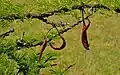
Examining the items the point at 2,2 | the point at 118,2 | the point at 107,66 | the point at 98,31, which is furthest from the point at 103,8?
the point at 98,31

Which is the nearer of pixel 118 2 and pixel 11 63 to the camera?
pixel 118 2

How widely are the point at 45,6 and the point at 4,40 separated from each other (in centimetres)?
15

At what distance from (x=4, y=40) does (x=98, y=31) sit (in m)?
4.58

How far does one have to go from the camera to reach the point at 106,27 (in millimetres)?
5500

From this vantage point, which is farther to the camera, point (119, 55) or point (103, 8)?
point (119, 55)

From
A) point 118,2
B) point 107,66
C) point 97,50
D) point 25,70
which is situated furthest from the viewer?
point 97,50

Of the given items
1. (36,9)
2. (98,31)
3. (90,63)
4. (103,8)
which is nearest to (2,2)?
(36,9)

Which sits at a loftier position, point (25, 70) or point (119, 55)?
point (25, 70)

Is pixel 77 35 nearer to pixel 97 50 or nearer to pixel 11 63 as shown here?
pixel 97 50

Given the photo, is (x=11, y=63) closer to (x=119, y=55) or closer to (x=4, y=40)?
(x=4, y=40)

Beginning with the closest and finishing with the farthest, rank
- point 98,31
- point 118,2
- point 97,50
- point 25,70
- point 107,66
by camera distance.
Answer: point 118,2
point 25,70
point 107,66
point 97,50
point 98,31

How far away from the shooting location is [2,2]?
0.80 metres


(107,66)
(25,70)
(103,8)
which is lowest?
(107,66)

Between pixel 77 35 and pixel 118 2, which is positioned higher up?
pixel 118 2
